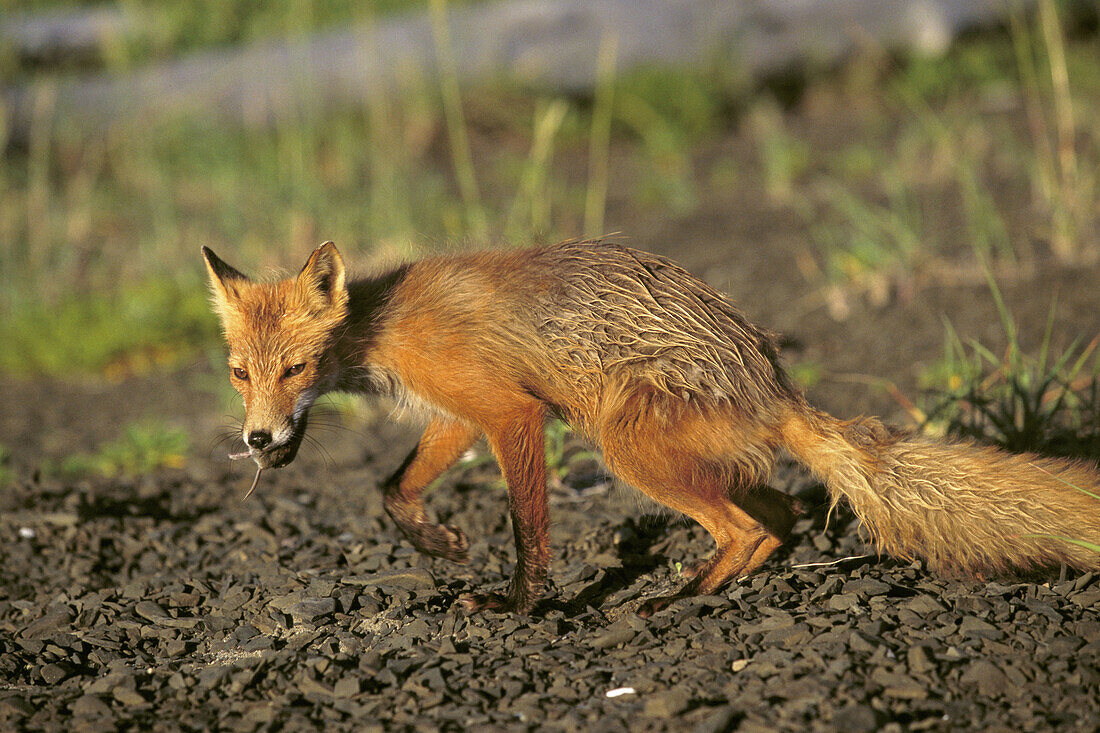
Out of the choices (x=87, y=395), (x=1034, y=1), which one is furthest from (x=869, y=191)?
(x=87, y=395)

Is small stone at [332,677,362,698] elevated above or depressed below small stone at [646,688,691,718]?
below

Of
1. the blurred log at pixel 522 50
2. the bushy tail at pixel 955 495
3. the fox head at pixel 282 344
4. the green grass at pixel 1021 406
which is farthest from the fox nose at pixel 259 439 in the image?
the blurred log at pixel 522 50

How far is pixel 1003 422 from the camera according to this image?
177 inches

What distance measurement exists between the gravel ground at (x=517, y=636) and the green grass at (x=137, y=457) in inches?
44.0

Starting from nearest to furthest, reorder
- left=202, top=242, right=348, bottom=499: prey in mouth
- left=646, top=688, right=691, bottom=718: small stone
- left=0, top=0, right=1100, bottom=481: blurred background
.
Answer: left=646, top=688, right=691, bottom=718: small stone → left=202, top=242, right=348, bottom=499: prey in mouth → left=0, top=0, right=1100, bottom=481: blurred background

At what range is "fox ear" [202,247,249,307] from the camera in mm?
4102

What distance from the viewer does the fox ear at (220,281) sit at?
13.5ft

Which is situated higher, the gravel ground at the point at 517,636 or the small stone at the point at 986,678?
the small stone at the point at 986,678

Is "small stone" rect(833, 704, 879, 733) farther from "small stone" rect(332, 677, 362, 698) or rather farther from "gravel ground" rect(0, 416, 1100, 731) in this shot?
"small stone" rect(332, 677, 362, 698)

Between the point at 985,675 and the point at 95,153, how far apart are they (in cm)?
1069

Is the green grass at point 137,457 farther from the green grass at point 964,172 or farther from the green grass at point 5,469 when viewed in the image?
the green grass at point 964,172

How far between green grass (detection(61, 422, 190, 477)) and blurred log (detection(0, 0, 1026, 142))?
5.51 m

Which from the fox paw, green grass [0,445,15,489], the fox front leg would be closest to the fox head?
the fox front leg

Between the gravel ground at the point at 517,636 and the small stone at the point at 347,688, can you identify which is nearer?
the gravel ground at the point at 517,636
